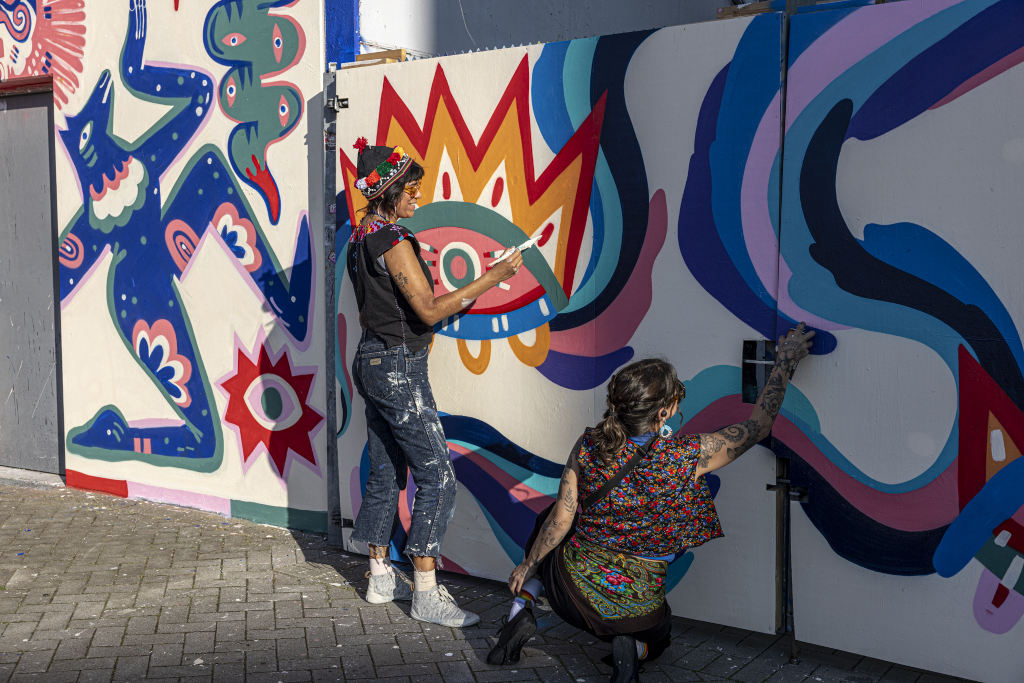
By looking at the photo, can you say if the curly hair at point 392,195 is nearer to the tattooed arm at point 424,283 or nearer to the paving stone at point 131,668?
the tattooed arm at point 424,283

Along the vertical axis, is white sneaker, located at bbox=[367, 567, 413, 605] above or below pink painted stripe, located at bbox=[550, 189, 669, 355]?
A: below

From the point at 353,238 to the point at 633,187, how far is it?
1190mm

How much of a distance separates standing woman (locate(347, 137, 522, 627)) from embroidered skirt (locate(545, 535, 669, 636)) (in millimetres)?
812

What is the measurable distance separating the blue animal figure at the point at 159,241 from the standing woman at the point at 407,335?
1360mm

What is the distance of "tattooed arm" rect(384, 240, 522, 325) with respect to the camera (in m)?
4.04

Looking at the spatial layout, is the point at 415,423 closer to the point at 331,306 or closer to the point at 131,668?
the point at 331,306

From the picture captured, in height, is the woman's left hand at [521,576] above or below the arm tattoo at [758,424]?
below

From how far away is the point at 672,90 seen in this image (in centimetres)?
395

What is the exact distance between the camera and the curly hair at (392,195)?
4.14 metres

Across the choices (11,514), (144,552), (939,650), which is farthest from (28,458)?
(939,650)

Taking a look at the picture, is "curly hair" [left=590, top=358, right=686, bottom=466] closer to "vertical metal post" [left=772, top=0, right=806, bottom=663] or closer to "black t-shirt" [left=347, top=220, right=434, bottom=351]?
"vertical metal post" [left=772, top=0, right=806, bottom=663]

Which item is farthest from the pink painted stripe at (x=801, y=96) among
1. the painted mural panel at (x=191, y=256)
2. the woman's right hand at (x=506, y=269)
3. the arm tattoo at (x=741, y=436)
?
the painted mural panel at (x=191, y=256)

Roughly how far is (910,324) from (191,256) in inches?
161

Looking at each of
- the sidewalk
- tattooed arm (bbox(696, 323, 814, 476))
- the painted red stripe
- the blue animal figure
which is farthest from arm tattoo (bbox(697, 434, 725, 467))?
the painted red stripe
